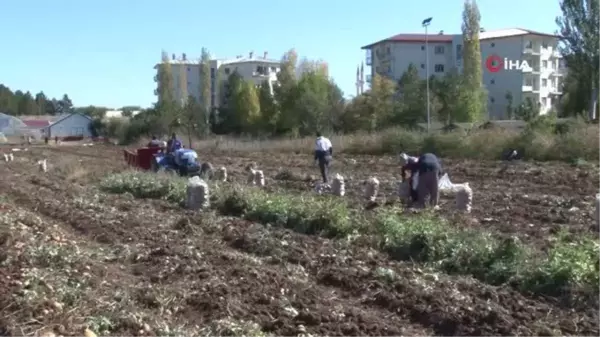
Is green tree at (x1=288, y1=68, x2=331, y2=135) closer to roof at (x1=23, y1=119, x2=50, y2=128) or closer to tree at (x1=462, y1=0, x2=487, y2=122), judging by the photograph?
tree at (x1=462, y1=0, x2=487, y2=122)

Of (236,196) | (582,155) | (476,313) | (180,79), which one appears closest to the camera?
(476,313)

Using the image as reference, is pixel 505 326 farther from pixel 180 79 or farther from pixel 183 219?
pixel 180 79

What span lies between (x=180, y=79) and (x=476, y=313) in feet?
334

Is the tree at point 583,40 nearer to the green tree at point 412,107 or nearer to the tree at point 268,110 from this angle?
the green tree at point 412,107

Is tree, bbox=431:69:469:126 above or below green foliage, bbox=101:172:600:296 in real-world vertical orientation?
above

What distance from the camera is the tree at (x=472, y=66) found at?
6606cm

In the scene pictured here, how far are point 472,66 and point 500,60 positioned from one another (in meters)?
22.3

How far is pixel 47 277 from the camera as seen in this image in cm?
683

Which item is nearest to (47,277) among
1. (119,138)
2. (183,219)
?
(183,219)

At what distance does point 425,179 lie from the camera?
13805mm

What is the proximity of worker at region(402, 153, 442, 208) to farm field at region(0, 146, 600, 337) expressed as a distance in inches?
36.2

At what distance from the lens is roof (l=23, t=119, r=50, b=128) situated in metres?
110

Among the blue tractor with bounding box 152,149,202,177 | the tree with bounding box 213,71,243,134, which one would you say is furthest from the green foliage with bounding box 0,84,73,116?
the blue tractor with bounding box 152,149,202,177

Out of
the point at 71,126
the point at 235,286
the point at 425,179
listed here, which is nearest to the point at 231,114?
the point at 71,126
